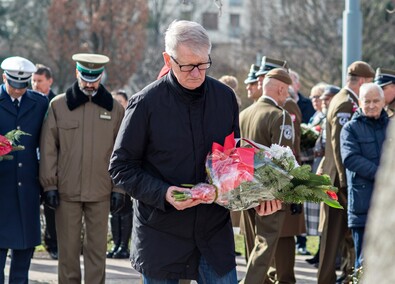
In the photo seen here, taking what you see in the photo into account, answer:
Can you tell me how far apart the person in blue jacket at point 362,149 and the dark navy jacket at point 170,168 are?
3185mm


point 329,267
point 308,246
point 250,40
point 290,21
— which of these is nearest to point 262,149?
point 329,267

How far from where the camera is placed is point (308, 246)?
12820 mm

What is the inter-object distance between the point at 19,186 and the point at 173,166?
10.7 ft

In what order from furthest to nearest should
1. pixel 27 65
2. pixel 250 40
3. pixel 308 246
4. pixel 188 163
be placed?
pixel 250 40 < pixel 308 246 < pixel 27 65 < pixel 188 163

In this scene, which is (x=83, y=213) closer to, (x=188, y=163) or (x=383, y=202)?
(x=188, y=163)

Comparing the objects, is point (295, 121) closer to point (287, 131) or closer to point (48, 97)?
point (287, 131)

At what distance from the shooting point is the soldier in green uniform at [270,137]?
802 cm

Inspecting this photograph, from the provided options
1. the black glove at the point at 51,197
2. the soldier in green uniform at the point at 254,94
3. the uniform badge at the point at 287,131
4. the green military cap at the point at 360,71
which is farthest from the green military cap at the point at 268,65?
the black glove at the point at 51,197

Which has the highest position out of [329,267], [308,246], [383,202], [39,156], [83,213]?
[383,202]

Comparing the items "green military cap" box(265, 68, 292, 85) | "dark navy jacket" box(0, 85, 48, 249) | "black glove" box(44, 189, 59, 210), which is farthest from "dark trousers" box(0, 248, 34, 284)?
"green military cap" box(265, 68, 292, 85)

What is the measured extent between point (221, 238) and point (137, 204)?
0.48 metres

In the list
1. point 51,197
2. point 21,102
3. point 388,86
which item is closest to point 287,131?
point 388,86

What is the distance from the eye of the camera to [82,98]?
8.03 m

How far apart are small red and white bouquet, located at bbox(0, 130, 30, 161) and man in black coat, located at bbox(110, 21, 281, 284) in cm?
248
